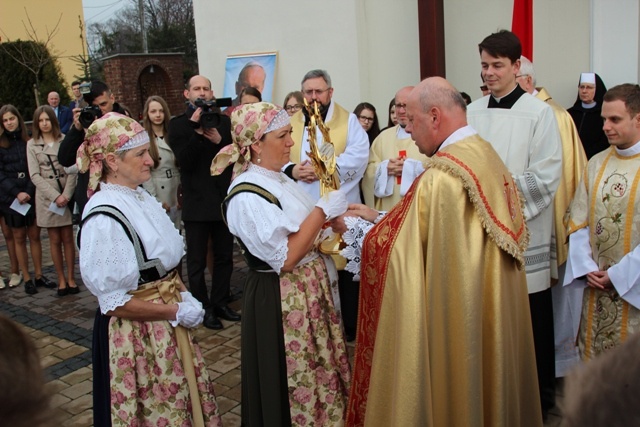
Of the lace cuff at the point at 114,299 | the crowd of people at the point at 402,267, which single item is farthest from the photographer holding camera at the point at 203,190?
the lace cuff at the point at 114,299

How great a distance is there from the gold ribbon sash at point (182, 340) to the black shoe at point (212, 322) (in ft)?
8.60

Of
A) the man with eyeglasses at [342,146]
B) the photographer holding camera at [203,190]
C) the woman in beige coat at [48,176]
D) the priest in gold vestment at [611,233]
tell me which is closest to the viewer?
the priest in gold vestment at [611,233]

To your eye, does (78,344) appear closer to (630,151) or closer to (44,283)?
(44,283)

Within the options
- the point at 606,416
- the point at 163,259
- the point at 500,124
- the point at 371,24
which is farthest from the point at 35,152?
the point at 606,416

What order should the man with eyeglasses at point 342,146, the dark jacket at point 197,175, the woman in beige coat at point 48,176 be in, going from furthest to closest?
the woman in beige coat at point 48,176
the dark jacket at point 197,175
the man with eyeglasses at point 342,146

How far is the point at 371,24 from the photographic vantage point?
25.9 feet

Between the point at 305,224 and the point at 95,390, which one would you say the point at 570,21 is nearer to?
the point at 305,224

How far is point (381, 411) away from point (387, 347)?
27cm

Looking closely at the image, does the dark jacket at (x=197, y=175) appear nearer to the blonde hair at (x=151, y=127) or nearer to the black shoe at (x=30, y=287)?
the blonde hair at (x=151, y=127)

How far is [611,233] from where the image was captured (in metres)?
3.52

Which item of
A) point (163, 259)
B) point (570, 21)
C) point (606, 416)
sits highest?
point (570, 21)

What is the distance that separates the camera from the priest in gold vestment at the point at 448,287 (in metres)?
2.51

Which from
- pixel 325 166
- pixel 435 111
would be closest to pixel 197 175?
pixel 325 166

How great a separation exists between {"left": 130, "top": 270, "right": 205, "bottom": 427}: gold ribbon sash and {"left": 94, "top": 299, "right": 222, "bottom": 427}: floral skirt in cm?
4
